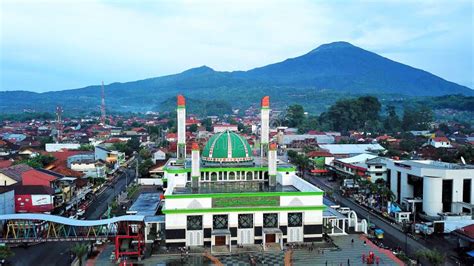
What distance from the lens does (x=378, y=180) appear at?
41.8 meters

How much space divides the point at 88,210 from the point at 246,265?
18.3 meters

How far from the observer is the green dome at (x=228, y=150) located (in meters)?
30.6

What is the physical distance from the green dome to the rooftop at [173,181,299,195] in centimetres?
182

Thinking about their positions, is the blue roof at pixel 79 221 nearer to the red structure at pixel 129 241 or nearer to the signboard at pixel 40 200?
the red structure at pixel 129 241

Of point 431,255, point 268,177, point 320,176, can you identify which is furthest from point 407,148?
point 431,255

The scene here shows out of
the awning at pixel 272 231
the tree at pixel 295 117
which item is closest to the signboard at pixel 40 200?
the awning at pixel 272 231

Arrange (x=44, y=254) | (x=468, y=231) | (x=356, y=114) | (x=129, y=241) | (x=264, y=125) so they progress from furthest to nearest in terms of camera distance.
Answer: (x=356, y=114), (x=264, y=125), (x=468, y=231), (x=129, y=241), (x=44, y=254)

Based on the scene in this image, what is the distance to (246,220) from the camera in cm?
2603

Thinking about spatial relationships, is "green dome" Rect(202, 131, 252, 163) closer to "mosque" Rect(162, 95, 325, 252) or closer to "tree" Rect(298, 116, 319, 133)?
"mosque" Rect(162, 95, 325, 252)

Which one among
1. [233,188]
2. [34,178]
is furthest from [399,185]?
[34,178]

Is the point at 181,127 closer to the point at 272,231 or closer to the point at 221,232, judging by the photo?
the point at 221,232

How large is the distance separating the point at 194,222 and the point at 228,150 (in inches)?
259

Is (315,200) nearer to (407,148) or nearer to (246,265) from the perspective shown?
(246,265)

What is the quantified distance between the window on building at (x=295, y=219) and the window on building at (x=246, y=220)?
2.35 metres
